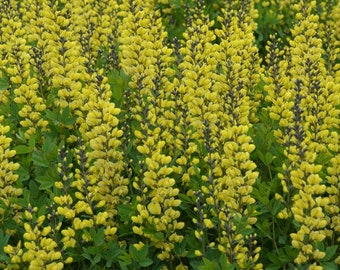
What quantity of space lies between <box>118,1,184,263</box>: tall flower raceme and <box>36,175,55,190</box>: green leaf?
21.3 inches

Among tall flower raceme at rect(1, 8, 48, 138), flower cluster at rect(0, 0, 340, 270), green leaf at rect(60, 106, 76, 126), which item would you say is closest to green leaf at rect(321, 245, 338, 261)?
flower cluster at rect(0, 0, 340, 270)

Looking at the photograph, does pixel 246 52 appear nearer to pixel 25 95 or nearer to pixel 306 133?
pixel 306 133

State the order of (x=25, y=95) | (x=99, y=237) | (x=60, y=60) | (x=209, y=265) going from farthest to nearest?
(x=60, y=60) < (x=25, y=95) < (x=99, y=237) < (x=209, y=265)

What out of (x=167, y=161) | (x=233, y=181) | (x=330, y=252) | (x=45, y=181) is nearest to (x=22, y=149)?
(x=45, y=181)

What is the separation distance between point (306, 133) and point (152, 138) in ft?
3.41

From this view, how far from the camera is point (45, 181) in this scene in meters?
3.97

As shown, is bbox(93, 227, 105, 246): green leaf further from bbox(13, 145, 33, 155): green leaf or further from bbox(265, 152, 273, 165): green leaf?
bbox(265, 152, 273, 165): green leaf

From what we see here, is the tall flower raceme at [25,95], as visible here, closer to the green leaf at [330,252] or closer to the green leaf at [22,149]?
the green leaf at [22,149]

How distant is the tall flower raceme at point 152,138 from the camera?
3561mm

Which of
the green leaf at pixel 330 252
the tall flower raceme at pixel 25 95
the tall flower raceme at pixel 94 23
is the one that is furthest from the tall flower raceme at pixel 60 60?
the green leaf at pixel 330 252

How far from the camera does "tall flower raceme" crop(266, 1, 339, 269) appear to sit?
10.8 feet

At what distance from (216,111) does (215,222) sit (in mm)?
890

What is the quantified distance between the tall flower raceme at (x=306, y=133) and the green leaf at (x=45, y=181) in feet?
4.64

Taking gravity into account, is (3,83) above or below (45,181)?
above
